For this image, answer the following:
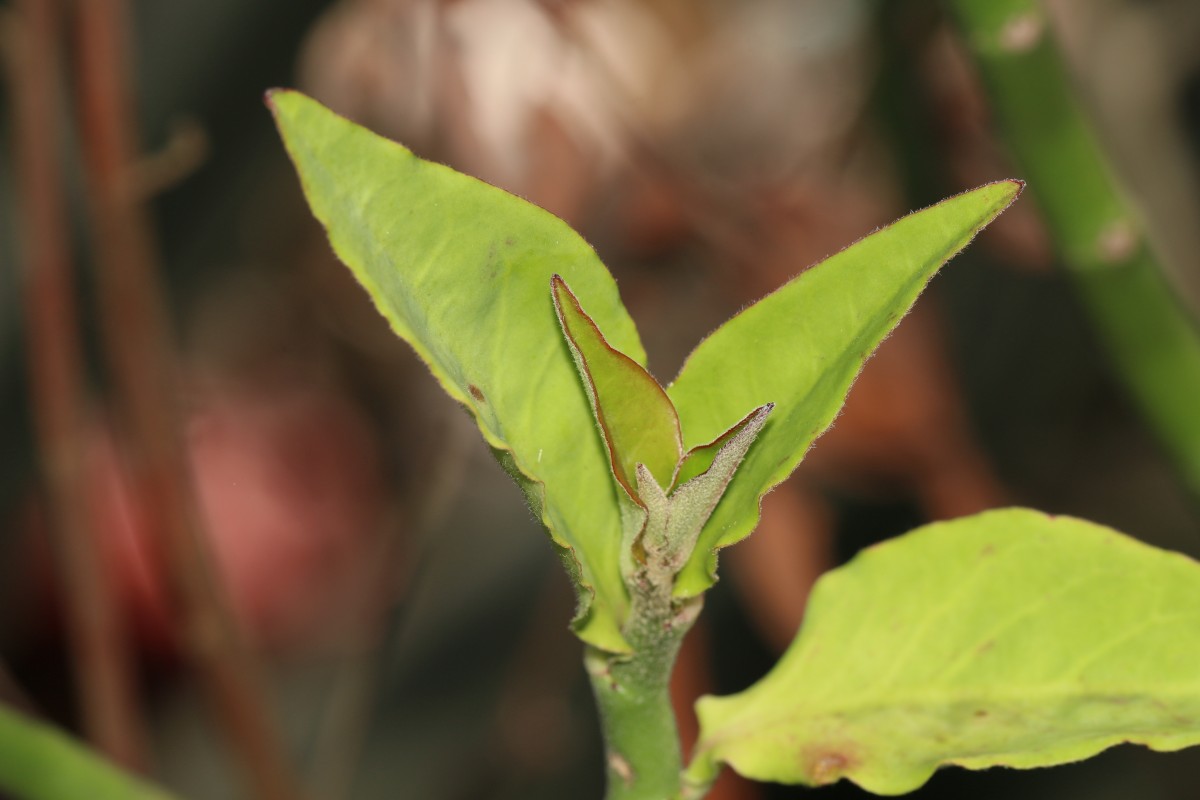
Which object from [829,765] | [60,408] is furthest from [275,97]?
[60,408]

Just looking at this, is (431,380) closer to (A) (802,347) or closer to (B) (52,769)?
(B) (52,769)

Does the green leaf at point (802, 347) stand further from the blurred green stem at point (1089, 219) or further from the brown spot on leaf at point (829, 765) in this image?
the blurred green stem at point (1089, 219)

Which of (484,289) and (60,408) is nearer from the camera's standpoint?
(484,289)

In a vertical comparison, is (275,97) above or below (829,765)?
above

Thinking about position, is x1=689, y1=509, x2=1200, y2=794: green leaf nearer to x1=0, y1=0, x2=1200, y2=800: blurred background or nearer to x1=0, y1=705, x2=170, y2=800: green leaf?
x1=0, y1=705, x2=170, y2=800: green leaf

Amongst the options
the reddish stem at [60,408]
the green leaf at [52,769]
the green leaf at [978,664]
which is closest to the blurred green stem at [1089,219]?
the green leaf at [978,664]

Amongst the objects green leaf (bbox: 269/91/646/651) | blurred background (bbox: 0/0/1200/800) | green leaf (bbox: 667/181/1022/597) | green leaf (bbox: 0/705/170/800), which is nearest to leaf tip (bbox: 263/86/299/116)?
green leaf (bbox: 269/91/646/651)
